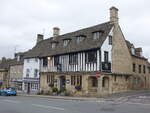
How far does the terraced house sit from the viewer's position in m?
24.8

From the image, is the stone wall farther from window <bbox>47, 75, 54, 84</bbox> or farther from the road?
the road

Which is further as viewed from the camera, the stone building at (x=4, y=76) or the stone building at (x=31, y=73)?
the stone building at (x=4, y=76)

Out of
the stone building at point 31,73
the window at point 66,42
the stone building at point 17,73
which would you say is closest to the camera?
the window at point 66,42

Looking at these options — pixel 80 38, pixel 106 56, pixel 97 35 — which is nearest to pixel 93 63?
pixel 106 56

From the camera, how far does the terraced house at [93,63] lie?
24844 millimetres

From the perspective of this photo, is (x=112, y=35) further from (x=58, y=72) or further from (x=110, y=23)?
(x=58, y=72)

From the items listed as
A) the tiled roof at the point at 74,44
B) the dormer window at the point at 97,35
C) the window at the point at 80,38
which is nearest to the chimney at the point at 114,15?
the tiled roof at the point at 74,44

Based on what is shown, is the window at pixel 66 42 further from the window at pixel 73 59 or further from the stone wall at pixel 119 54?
the stone wall at pixel 119 54

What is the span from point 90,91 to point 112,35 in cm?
781

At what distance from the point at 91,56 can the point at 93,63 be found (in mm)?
974

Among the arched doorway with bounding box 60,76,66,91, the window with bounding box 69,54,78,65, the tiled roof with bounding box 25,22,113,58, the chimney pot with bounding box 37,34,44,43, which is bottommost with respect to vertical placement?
the arched doorway with bounding box 60,76,66,91

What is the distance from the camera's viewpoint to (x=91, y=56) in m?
25.2

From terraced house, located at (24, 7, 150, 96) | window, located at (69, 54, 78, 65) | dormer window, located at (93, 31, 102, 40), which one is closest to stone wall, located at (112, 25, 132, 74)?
terraced house, located at (24, 7, 150, 96)

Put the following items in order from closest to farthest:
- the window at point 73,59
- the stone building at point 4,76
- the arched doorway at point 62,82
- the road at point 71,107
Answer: the road at point 71,107, the window at point 73,59, the arched doorway at point 62,82, the stone building at point 4,76
